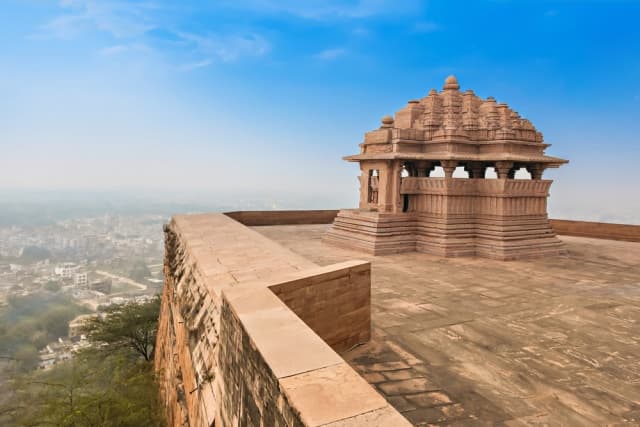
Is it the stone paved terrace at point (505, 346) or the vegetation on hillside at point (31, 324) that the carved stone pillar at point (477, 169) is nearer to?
the stone paved terrace at point (505, 346)

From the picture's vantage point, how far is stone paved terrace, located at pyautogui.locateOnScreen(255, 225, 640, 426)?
3.31m

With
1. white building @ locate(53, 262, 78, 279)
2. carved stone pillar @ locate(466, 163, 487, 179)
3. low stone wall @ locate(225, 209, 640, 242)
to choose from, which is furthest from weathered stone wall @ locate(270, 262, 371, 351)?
white building @ locate(53, 262, 78, 279)

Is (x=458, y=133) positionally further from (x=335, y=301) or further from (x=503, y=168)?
(x=335, y=301)

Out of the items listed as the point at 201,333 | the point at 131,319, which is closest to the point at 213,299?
the point at 201,333

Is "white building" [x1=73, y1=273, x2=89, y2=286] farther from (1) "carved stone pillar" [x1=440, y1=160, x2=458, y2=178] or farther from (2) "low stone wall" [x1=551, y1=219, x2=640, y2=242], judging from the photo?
(2) "low stone wall" [x1=551, y1=219, x2=640, y2=242]

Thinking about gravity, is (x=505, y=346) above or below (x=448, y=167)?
below

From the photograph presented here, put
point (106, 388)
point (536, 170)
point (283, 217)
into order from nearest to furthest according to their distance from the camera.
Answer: point (106, 388) → point (536, 170) → point (283, 217)

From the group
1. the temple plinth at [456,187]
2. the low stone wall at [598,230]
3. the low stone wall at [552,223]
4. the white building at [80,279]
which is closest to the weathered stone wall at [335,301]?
the temple plinth at [456,187]

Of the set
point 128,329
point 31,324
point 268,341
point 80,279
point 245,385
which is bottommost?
point 80,279

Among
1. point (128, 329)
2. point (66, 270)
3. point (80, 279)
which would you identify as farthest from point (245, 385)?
point (66, 270)

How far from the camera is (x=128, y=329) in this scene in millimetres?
14906

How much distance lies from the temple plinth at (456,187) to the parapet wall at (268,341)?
191 inches

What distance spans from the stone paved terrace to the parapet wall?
70 cm

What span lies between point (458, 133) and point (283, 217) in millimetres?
7915
